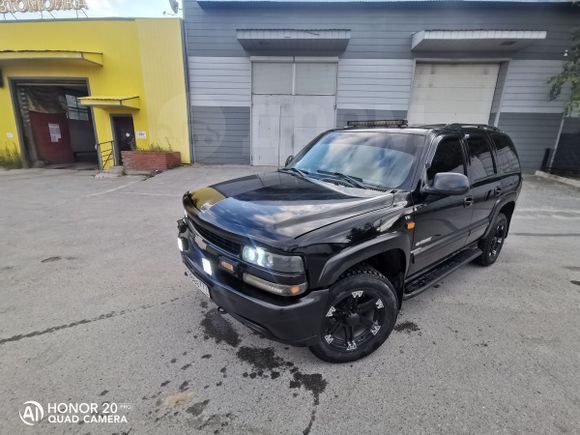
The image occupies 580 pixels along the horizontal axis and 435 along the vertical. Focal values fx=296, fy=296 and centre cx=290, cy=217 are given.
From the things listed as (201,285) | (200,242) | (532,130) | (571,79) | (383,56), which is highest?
(383,56)

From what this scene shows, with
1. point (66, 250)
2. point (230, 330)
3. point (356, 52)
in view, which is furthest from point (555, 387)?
point (356, 52)

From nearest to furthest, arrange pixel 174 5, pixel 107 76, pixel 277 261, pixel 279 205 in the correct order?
pixel 277 261 → pixel 279 205 → pixel 174 5 → pixel 107 76

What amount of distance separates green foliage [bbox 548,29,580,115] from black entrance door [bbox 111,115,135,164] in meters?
17.3

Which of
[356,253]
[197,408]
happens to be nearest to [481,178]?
[356,253]

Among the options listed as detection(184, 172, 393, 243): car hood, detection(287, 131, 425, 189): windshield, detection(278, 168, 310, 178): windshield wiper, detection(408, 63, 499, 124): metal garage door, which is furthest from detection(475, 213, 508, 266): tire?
detection(408, 63, 499, 124): metal garage door

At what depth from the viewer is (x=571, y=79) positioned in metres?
10.3

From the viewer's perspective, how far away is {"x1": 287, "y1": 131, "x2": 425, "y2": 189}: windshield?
2713 mm

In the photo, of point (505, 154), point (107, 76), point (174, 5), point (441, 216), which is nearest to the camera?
point (441, 216)

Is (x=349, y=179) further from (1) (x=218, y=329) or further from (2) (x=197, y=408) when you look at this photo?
(2) (x=197, y=408)

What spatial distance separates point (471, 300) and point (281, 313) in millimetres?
2487

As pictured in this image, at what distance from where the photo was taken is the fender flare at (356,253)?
1998 millimetres

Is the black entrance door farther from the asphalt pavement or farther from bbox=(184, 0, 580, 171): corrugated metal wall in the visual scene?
the asphalt pavement

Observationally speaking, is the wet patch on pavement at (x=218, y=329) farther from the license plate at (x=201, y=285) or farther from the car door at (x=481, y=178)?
the car door at (x=481, y=178)

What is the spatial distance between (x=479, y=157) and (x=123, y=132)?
1471 cm
